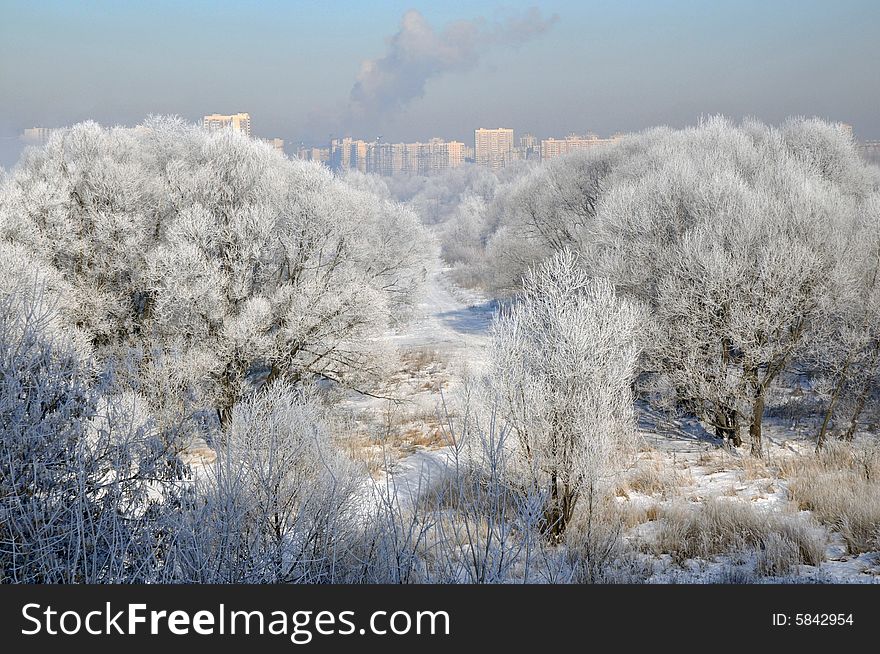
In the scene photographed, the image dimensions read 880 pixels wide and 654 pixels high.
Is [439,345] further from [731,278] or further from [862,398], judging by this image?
[862,398]

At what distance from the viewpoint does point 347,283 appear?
16.8 m

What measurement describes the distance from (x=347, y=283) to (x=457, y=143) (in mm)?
113050

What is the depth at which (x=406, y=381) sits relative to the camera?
20750mm

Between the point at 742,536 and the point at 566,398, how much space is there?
3.02 meters

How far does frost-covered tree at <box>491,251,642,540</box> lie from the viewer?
913cm

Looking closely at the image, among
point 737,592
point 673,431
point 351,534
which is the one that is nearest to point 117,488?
point 351,534

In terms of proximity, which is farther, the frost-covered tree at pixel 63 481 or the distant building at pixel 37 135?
the distant building at pixel 37 135

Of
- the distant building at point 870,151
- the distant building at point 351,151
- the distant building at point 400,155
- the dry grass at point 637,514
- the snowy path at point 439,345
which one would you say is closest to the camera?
the dry grass at point 637,514

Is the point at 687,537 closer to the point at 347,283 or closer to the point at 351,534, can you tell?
the point at 351,534

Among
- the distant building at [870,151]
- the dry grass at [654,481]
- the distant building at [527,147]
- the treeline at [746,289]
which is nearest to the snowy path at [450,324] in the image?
the treeline at [746,289]

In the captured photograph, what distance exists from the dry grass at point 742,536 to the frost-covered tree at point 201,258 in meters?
9.97

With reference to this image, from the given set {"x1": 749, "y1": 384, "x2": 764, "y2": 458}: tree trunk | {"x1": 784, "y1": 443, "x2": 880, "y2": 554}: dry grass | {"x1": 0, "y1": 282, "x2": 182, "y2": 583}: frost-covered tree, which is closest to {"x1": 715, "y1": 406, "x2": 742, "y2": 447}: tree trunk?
{"x1": 749, "y1": 384, "x2": 764, "y2": 458}: tree trunk

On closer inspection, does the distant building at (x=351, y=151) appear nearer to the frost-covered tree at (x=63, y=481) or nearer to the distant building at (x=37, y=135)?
the distant building at (x=37, y=135)

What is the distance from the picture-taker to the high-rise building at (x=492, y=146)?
4365 inches
